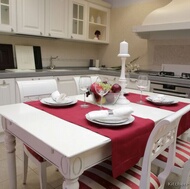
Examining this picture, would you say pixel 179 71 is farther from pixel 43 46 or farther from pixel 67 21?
pixel 43 46

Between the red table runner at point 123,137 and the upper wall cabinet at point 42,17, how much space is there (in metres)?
2.02

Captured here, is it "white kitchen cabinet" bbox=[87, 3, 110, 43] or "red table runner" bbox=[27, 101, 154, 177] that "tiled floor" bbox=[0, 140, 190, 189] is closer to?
"red table runner" bbox=[27, 101, 154, 177]

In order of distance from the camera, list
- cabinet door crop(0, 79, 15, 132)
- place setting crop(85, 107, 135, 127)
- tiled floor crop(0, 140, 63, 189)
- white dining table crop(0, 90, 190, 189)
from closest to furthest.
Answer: white dining table crop(0, 90, 190, 189), place setting crop(85, 107, 135, 127), tiled floor crop(0, 140, 63, 189), cabinet door crop(0, 79, 15, 132)

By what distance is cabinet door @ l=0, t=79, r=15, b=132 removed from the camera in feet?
7.79

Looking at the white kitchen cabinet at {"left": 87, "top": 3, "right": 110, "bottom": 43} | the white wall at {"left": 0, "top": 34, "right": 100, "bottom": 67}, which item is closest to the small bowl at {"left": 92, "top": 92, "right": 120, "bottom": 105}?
the white wall at {"left": 0, "top": 34, "right": 100, "bottom": 67}

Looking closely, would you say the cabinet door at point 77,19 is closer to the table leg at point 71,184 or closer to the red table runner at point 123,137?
the red table runner at point 123,137

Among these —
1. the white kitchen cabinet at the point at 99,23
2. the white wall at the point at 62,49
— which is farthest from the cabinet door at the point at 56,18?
the white kitchen cabinet at the point at 99,23

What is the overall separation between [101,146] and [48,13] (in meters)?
2.68

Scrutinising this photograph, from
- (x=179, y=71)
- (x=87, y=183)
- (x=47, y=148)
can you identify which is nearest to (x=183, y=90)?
(x=179, y=71)

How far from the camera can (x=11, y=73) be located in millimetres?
2416

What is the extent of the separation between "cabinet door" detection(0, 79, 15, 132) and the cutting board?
599 millimetres

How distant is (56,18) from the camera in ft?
10.1

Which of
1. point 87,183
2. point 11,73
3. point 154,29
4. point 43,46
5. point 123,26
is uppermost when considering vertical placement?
point 123,26

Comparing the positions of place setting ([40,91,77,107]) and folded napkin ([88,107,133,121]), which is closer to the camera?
folded napkin ([88,107,133,121])
